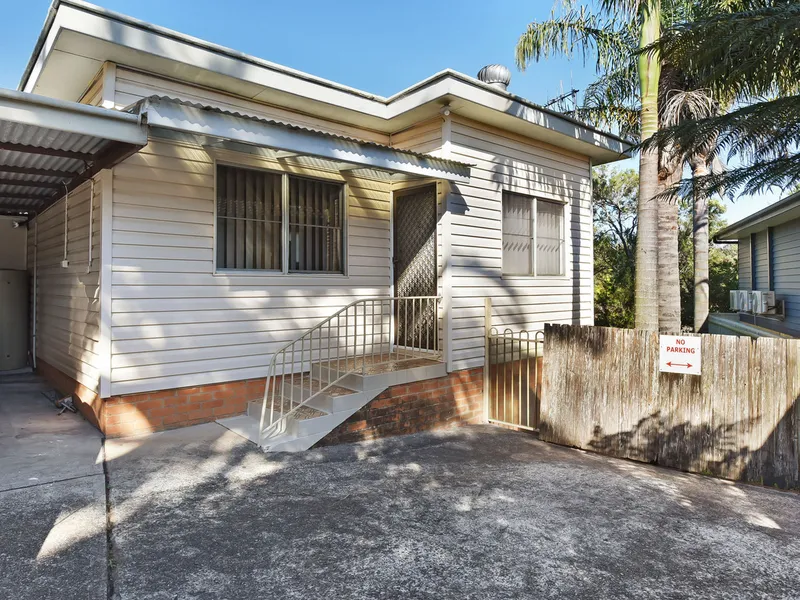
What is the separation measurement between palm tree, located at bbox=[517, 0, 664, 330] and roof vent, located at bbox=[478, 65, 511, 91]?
61.3 inches

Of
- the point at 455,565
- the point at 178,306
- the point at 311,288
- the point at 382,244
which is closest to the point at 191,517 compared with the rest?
the point at 455,565

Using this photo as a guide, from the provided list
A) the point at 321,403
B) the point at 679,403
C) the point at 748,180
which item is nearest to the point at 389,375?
the point at 321,403

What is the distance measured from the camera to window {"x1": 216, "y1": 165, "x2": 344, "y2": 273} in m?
5.80

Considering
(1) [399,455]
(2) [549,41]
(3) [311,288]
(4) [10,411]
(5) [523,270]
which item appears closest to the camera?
(1) [399,455]

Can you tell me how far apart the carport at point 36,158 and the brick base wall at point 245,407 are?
1.75 m

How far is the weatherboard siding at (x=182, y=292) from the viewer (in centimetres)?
505

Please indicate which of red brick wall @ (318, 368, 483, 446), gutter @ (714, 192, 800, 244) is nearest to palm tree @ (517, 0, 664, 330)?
red brick wall @ (318, 368, 483, 446)

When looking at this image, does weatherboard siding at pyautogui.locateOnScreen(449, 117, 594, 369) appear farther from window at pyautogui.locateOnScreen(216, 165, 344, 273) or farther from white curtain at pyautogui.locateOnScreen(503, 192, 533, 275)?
window at pyautogui.locateOnScreen(216, 165, 344, 273)

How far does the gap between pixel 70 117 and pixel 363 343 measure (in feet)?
11.4

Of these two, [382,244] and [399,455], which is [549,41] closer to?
[382,244]

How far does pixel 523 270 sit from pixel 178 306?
490 centimetres

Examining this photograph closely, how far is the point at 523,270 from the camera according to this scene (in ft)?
25.7

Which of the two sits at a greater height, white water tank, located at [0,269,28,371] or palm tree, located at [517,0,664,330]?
palm tree, located at [517,0,664,330]

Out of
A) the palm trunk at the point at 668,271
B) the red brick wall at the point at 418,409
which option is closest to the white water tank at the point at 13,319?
the red brick wall at the point at 418,409
